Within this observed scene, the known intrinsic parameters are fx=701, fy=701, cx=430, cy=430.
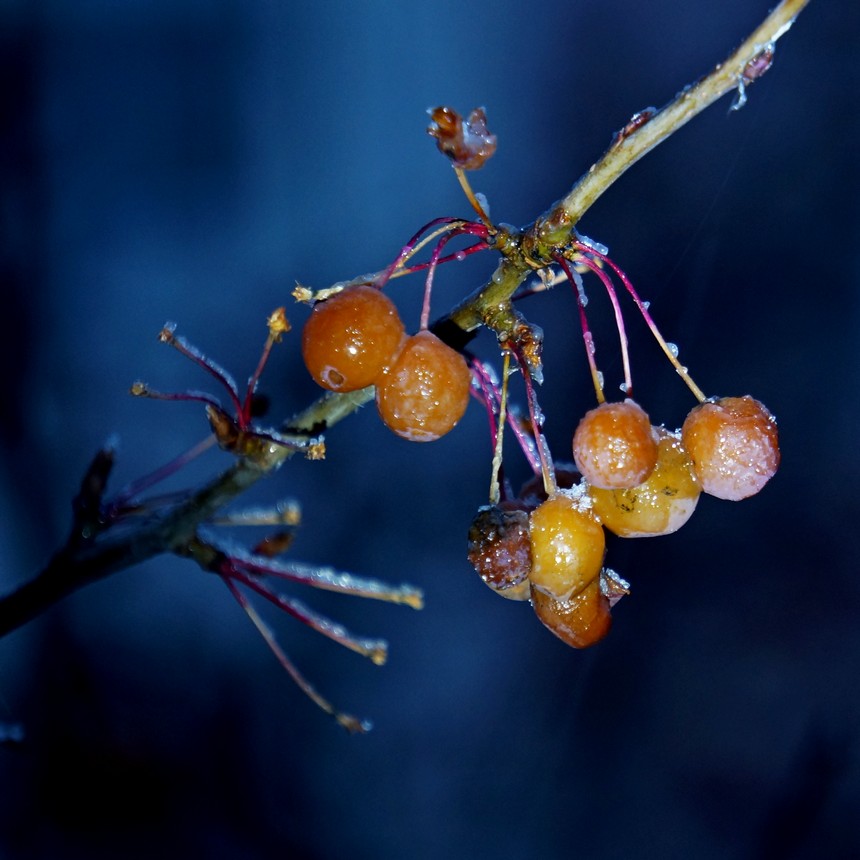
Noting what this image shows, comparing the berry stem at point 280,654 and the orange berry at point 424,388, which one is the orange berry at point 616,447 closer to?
the orange berry at point 424,388

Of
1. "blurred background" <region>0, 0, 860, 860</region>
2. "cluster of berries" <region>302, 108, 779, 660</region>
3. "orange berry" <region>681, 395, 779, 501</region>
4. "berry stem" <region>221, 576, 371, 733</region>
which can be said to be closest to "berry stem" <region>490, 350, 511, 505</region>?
"cluster of berries" <region>302, 108, 779, 660</region>

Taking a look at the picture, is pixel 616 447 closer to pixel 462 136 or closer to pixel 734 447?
pixel 734 447

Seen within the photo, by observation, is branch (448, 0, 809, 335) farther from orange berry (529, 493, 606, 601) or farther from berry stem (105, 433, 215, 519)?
berry stem (105, 433, 215, 519)

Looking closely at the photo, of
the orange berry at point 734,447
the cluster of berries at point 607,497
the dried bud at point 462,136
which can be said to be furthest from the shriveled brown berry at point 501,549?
the dried bud at point 462,136

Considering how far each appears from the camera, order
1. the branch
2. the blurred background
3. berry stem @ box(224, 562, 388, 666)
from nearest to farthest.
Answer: the branch → berry stem @ box(224, 562, 388, 666) → the blurred background

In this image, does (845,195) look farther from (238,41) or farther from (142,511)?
(142,511)

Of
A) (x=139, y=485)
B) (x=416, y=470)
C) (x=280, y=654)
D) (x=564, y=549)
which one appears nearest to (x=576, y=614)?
(x=564, y=549)
